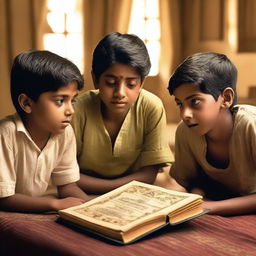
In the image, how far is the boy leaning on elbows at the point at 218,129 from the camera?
1889 millimetres

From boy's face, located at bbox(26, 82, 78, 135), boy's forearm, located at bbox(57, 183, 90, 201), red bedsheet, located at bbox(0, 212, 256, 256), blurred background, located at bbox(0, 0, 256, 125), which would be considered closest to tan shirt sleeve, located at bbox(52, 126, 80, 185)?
boy's forearm, located at bbox(57, 183, 90, 201)

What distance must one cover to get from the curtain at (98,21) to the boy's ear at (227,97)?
192 cm

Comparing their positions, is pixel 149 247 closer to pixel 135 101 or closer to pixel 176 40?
pixel 135 101

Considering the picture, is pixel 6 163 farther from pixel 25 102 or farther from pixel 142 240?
pixel 142 240

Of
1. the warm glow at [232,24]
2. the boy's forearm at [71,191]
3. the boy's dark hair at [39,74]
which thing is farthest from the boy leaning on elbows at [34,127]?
the warm glow at [232,24]

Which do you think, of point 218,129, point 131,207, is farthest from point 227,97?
point 131,207

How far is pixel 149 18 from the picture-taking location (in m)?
4.03

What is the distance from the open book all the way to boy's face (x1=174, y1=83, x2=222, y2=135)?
1.00 ft

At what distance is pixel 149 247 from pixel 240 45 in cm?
282

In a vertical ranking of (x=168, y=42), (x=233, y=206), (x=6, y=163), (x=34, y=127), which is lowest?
(x=233, y=206)

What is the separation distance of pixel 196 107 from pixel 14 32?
6.45 ft

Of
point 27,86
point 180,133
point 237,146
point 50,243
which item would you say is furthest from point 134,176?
point 50,243

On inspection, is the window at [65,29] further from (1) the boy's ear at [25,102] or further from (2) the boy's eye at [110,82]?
(1) the boy's ear at [25,102]

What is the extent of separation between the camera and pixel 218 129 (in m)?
1.98
